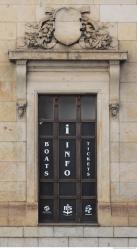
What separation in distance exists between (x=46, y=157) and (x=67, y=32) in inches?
123

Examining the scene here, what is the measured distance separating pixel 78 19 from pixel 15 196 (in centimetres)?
462

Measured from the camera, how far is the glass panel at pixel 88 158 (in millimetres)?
27594

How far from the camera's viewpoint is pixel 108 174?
2728 centimetres

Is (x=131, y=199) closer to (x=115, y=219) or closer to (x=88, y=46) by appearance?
(x=115, y=219)

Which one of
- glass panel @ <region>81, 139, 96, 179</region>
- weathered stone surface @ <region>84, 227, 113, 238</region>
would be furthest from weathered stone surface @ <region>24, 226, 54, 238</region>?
glass panel @ <region>81, 139, 96, 179</region>

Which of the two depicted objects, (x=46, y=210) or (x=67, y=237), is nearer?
(x=67, y=237)

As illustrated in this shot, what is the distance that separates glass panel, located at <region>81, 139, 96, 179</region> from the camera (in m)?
27.6

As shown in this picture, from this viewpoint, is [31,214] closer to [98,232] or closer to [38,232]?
[38,232]

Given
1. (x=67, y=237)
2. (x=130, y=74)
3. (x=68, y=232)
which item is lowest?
(x=67, y=237)

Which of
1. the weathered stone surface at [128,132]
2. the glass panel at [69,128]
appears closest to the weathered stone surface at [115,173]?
the weathered stone surface at [128,132]

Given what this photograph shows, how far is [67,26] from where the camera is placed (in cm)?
2736

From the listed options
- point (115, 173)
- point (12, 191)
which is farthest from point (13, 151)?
point (115, 173)

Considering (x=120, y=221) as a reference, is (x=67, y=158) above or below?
above

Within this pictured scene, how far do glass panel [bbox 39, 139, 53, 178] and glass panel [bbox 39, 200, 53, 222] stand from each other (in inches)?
26.4
